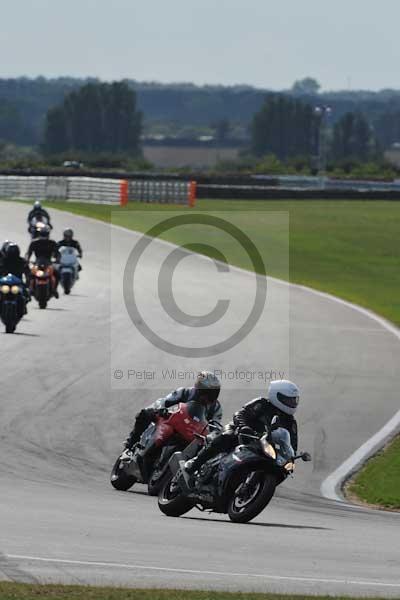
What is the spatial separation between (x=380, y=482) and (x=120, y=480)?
10.8ft

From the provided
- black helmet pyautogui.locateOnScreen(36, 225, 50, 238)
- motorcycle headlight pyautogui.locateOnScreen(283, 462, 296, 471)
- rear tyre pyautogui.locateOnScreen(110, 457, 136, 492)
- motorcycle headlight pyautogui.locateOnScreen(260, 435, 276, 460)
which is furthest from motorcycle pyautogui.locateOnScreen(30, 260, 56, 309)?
motorcycle headlight pyautogui.locateOnScreen(283, 462, 296, 471)

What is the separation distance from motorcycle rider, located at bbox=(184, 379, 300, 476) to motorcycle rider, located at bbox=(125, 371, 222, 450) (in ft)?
2.17

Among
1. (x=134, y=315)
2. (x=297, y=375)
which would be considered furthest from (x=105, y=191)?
(x=297, y=375)

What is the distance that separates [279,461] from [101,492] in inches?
119

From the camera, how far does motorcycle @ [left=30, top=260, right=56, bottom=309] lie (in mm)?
32875

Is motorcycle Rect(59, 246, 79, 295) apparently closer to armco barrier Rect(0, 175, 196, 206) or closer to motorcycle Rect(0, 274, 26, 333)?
motorcycle Rect(0, 274, 26, 333)

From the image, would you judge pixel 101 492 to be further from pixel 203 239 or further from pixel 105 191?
pixel 105 191

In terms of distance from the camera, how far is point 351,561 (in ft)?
35.0

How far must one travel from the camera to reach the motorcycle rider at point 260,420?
1282cm

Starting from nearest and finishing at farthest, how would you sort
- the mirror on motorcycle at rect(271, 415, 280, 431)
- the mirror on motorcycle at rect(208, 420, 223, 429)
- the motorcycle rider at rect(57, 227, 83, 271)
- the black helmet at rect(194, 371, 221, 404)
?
the mirror on motorcycle at rect(271, 415, 280, 431) → the black helmet at rect(194, 371, 221, 404) → the mirror on motorcycle at rect(208, 420, 223, 429) → the motorcycle rider at rect(57, 227, 83, 271)

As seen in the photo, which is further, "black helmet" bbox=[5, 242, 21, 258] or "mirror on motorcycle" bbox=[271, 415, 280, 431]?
"black helmet" bbox=[5, 242, 21, 258]

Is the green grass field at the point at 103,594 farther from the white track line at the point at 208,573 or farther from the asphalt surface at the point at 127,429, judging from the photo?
the white track line at the point at 208,573

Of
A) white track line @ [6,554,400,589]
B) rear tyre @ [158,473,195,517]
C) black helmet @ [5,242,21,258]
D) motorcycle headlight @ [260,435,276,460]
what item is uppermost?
motorcycle headlight @ [260,435,276,460]

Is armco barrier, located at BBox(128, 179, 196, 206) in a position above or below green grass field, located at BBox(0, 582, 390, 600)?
below
